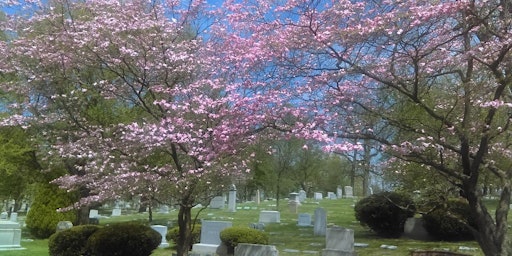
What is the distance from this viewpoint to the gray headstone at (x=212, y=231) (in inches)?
590

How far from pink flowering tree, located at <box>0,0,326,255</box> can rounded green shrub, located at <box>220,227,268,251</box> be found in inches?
126

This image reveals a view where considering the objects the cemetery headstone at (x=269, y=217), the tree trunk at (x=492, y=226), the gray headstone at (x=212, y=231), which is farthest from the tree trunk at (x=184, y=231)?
the cemetery headstone at (x=269, y=217)

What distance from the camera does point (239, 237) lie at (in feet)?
46.3

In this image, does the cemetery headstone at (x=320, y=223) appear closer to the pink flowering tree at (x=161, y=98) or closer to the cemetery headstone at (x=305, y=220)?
the cemetery headstone at (x=305, y=220)

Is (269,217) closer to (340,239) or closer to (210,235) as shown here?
(210,235)

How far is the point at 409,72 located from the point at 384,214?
28.8 ft

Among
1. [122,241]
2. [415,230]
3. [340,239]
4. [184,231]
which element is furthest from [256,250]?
[415,230]

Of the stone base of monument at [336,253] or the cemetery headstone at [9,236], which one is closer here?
the stone base of monument at [336,253]

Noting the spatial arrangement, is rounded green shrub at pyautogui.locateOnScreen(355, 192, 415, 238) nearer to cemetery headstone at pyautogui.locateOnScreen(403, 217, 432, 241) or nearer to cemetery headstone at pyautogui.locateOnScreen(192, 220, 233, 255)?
cemetery headstone at pyautogui.locateOnScreen(403, 217, 432, 241)

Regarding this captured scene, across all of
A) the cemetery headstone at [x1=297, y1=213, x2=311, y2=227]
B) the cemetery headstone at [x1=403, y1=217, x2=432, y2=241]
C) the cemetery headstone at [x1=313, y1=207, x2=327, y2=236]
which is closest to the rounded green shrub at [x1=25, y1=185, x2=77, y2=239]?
the cemetery headstone at [x1=297, y1=213, x2=311, y2=227]

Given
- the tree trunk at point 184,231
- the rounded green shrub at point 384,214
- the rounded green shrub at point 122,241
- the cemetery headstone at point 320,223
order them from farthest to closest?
the cemetery headstone at point 320,223, the rounded green shrub at point 384,214, the rounded green shrub at point 122,241, the tree trunk at point 184,231

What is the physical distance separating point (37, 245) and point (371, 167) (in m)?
13.4

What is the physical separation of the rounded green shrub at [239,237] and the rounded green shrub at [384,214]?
15.0 feet

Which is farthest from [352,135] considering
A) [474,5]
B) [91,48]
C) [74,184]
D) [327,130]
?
[74,184]
